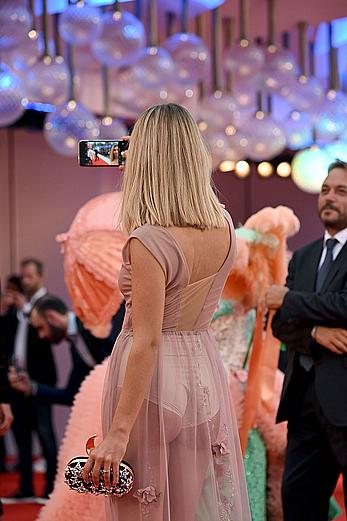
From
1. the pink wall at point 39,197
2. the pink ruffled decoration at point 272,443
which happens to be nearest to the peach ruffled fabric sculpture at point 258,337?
the pink ruffled decoration at point 272,443

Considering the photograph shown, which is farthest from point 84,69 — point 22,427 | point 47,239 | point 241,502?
point 241,502

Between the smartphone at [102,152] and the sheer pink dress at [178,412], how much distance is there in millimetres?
355

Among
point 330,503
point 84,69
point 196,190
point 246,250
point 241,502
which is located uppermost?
point 84,69

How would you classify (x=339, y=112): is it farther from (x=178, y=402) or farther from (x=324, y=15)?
(x=178, y=402)

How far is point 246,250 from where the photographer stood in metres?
2.97

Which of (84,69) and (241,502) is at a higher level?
(84,69)

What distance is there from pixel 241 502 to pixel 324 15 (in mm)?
5088

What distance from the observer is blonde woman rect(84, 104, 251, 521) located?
1.86m

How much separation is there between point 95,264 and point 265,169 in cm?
699

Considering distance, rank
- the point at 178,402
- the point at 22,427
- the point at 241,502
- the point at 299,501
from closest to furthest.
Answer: the point at 178,402, the point at 241,502, the point at 299,501, the point at 22,427

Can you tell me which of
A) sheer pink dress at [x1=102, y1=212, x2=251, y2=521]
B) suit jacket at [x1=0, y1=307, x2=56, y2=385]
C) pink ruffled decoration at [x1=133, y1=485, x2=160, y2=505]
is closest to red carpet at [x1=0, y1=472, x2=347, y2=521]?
suit jacket at [x1=0, y1=307, x2=56, y2=385]

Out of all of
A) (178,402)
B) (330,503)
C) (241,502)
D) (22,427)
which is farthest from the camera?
(22,427)

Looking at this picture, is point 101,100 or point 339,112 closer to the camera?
point 339,112

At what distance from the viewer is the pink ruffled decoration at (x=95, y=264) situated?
2.81m
